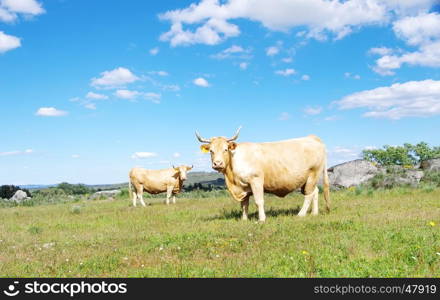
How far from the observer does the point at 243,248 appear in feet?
28.8

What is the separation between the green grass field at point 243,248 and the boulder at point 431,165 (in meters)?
16.7

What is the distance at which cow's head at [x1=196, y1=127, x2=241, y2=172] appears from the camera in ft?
40.5

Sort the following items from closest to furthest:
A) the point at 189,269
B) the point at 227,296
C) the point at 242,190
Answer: the point at 227,296 < the point at 189,269 < the point at 242,190

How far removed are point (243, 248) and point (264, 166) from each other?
15.2 ft

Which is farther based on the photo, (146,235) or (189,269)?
(146,235)

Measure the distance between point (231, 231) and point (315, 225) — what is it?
2.29 metres

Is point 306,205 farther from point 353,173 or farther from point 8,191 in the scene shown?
point 8,191

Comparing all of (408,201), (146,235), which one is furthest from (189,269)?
(408,201)

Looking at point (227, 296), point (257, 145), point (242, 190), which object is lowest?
point (227, 296)

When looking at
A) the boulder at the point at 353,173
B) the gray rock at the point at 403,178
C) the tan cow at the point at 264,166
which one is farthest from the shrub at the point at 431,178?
the tan cow at the point at 264,166

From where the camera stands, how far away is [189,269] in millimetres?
7258

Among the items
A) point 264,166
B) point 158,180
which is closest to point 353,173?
point 158,180

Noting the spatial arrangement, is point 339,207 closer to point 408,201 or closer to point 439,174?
point 408,201

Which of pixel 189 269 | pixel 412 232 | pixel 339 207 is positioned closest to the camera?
pixel 189 269
